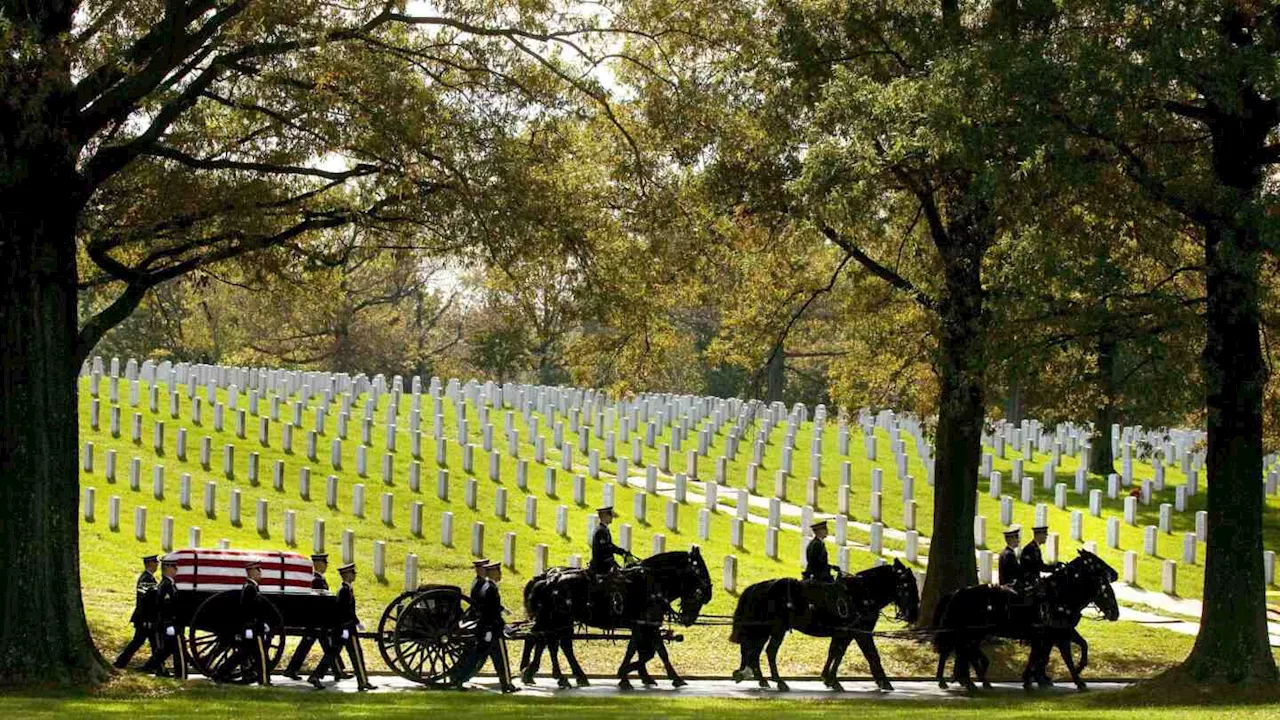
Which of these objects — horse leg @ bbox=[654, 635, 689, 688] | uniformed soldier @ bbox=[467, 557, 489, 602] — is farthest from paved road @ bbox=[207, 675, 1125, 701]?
uniformed soldier @ bbox=[467, 557, 489, 602]

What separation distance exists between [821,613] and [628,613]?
213cm

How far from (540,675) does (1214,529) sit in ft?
25.2

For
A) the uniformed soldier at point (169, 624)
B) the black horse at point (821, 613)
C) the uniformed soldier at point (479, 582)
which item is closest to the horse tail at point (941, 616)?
the black horse at point (821, 613)

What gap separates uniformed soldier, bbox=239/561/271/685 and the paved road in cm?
38

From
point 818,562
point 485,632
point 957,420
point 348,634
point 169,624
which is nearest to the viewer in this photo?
point 169,624

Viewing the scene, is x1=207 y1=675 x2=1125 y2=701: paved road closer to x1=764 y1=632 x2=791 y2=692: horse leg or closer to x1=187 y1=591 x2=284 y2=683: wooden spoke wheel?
x1=764 y1=632 x2=791 y2=692: horse leg

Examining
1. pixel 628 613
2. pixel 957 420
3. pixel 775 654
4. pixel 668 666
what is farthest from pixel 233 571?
pixel 957 420

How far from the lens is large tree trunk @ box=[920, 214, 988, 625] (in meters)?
20.9

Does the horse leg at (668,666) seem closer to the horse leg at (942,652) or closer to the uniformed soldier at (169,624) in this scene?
the horse leg at (942,652)

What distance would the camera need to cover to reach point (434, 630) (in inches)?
691

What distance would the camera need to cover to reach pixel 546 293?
61.5 feet

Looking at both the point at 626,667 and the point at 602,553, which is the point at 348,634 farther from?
the point at 626,667

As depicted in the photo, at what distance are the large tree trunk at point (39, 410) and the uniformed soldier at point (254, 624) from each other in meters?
1.40

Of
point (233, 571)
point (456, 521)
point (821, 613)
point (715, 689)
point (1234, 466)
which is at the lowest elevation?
point (715, 689)
